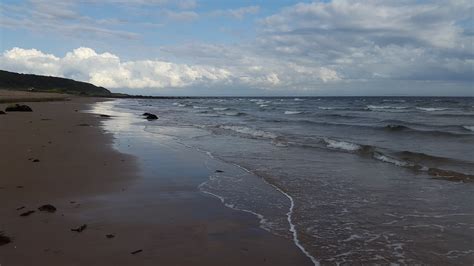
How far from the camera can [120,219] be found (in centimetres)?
598

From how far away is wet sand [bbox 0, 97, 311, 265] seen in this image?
4.70 m

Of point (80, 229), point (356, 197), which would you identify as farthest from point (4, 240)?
point (356, 197)

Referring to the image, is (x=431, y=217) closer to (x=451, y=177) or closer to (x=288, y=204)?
(x=288, y=204)

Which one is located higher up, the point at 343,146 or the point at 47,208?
the point at 47,208

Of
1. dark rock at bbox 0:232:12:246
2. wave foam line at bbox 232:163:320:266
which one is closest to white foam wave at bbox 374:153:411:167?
wave foam line at bbox 232:163:320:266

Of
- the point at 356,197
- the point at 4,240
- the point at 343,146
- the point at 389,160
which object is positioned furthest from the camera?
the point at 343,146

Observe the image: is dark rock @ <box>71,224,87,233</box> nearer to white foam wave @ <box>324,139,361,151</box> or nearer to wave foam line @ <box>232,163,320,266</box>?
wave foam line @ <box>232,163,320,266</box>

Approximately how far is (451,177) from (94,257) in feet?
30.0

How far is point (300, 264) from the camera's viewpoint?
4809 mm

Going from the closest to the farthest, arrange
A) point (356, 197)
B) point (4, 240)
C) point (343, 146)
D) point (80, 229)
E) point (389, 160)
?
point (4, 240) < point (80, 229) < point (356, 197) < point (389, 160) < point (343, 146)

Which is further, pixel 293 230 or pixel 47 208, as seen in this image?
pixel 47 208

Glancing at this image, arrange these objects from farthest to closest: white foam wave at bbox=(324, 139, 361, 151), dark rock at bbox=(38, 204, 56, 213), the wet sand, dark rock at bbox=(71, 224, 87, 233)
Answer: white foam wave at bbox=(324, 139, 361, 151), dark rock at bbox=(38, 204, 56, 213), dark rock at bbox=(71, 224, 87, 233), the wet sand

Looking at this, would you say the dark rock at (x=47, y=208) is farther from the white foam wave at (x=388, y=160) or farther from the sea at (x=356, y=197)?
the white foam wave at (x=388, y=160)

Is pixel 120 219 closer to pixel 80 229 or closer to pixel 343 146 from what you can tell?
pixel 80 229
